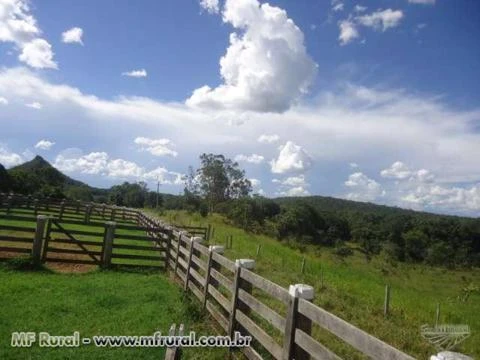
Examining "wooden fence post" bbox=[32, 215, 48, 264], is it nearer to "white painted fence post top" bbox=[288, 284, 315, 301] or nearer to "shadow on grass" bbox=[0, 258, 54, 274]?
"shadow on grass" bbox=[0, 258, 54, 274]

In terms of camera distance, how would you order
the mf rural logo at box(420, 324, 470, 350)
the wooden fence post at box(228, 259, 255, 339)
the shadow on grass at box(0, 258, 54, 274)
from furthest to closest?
1. the shadow on grass at box(0, 258, 54, 274)
2. the mf rural logo at box(420, 324, 470, 350)
3. the wooden fence post at box(228, 259, 255, 339)

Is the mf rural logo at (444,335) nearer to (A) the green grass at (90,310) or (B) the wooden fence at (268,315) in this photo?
(B) the wooden fence at (268,315)

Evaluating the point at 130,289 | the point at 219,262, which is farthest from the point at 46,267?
the point at 219,262

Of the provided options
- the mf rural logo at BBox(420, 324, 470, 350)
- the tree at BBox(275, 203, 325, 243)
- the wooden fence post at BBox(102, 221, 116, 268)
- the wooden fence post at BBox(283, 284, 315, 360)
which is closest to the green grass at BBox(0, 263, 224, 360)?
the wooden fence post at BBox(102, 221, 116, 268)

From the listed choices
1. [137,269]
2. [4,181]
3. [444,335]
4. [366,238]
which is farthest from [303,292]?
[366,238]

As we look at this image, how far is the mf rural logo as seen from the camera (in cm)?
1098

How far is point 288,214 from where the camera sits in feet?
276

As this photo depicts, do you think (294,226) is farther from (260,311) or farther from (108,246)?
(260,311)

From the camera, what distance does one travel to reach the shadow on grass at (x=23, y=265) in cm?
1118

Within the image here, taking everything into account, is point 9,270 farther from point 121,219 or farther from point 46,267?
point 121,219

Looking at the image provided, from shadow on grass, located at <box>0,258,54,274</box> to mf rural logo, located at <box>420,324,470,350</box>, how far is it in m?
10.4

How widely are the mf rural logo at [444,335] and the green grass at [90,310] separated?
21.5 ft

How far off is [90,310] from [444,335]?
10.2 m

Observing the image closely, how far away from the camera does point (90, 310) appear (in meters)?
8.07
